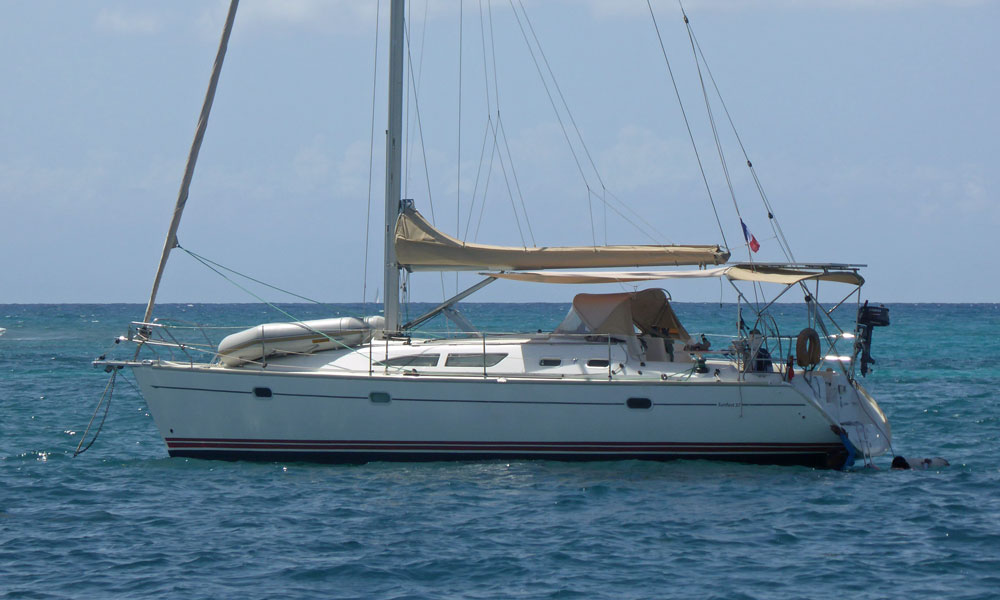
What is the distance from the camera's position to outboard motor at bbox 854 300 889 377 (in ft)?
51.8

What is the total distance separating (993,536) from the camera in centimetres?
1174

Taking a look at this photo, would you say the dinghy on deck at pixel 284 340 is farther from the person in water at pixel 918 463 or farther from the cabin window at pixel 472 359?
the person in water at pixel 918 463

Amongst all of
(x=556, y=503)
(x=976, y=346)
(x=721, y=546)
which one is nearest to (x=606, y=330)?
(x=556, y=503)

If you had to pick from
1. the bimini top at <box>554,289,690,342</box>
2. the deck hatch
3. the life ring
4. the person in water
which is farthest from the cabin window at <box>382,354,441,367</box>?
the person in water

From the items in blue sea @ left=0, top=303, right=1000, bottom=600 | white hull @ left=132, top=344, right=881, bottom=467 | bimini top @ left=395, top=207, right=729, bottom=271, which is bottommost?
blue sea @ left=0, top=303, right=1000, bottom=600

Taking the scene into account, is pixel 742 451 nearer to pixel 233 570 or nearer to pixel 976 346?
pixel 233 570

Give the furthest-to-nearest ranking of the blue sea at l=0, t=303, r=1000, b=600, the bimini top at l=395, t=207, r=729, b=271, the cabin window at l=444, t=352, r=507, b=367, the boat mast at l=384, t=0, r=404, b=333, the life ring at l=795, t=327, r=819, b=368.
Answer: the boat mast at l=384, t=0, r=404, b=333 → the bimini top at l=395, t=207, r=729, b=271 → the life ring at l=795, t=327, r=819, b=368 → the cabin window at l=444, t=352, r=507, b=367 → the blue sea at l=0, t=303, r=1000, b=600

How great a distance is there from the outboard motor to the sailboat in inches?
1.2

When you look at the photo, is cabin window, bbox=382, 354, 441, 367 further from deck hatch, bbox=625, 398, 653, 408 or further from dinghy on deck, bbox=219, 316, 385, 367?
deck hatch, bbox=625, 398, 653, 408

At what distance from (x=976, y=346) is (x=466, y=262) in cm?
3920

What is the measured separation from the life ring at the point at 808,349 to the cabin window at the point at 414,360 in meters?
5.35

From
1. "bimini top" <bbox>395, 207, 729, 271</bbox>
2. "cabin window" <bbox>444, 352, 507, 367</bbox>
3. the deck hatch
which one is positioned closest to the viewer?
the deck hatch

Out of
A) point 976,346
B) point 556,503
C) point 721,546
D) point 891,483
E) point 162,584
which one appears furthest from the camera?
point 976,346

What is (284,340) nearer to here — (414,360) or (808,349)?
(414,360)
